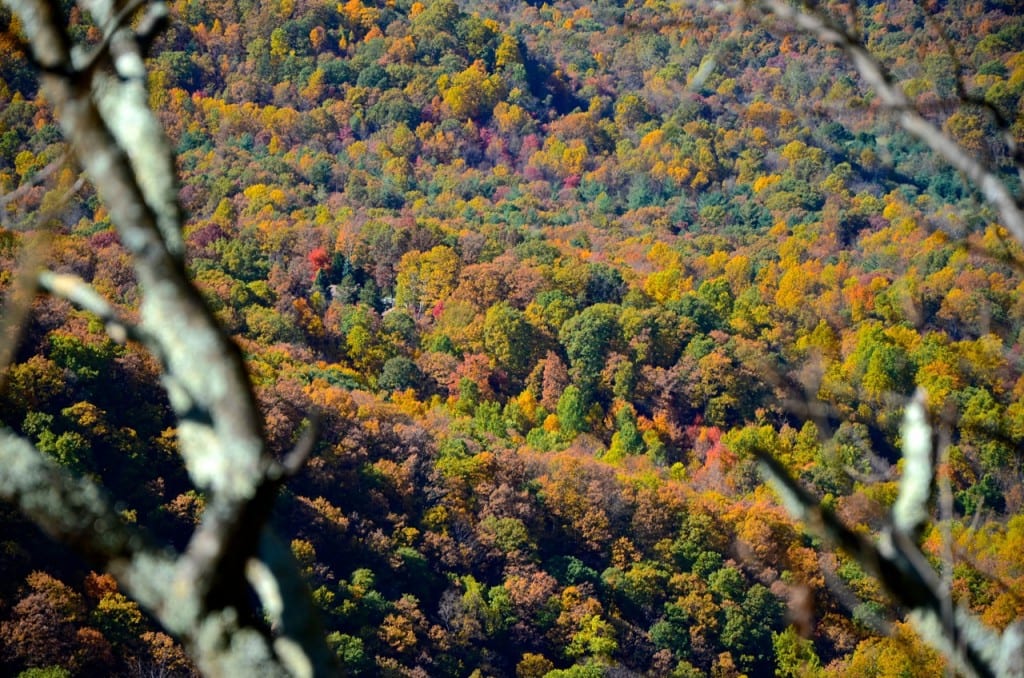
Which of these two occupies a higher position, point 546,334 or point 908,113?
point 546,334

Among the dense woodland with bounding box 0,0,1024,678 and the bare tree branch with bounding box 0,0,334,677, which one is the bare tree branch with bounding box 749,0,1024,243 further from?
the bare tree branch with bounding box 0,0,334,677

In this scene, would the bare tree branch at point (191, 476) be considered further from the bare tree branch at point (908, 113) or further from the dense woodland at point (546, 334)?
the bare tree branch at point (908, 113)

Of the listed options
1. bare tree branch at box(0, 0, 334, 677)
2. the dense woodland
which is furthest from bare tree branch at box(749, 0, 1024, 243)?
bare tree branch at box(0, 0, 334, 677)

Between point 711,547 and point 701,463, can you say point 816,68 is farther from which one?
point 711,547

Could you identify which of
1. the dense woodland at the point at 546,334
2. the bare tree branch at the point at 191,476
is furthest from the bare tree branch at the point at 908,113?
the bare tree branch at the point at 191,476

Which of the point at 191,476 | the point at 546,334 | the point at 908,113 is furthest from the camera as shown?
the point at 546,334

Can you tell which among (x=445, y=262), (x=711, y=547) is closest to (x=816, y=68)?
(x=445, y=262)

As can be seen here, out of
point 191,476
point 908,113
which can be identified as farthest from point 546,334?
point 191,476

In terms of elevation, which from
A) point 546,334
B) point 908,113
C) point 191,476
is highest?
point 546,334

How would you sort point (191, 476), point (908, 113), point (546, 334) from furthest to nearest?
1. point (546, 334)
2. point (908, 113)
3. point (191, 476)

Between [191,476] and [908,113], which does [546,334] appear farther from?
[191,476]
